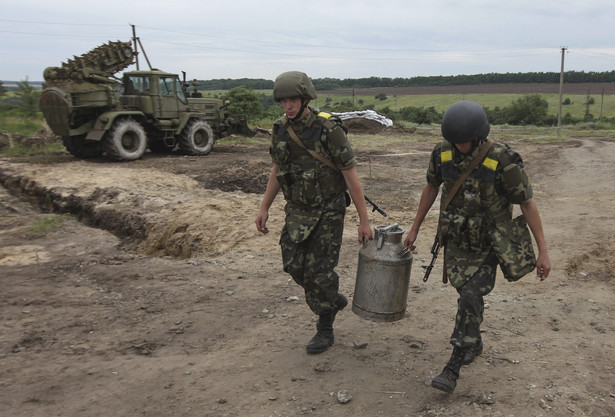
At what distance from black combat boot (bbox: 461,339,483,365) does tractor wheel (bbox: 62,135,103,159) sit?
1150 centimetres

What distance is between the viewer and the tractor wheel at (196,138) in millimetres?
13625

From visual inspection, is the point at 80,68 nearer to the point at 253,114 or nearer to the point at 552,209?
the point at 552,209

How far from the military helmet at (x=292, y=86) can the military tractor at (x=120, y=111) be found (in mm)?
9733

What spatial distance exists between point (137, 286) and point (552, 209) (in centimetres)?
592

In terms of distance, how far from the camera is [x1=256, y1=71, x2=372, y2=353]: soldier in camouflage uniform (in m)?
3.25

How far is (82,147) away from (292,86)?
438 inches

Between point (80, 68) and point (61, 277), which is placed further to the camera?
point (80, 68)

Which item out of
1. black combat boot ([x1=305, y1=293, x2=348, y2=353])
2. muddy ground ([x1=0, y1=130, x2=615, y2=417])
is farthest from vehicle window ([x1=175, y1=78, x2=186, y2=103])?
black combat boot ([x1=305, y1=293, x2=348, y2=353])

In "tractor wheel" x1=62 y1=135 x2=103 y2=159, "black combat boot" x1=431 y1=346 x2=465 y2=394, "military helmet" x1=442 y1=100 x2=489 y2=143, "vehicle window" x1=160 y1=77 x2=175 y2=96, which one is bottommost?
"black combat boot" x1=431 y1=346 x2=465 y2=394

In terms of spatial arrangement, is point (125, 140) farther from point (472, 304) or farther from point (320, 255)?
point (472, 304)

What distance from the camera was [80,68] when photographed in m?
13.2

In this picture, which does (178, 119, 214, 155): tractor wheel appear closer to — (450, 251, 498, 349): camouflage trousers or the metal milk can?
the metal milk can

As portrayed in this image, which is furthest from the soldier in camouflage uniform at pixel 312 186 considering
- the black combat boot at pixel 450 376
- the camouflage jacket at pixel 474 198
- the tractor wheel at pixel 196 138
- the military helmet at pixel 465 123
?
the tractor wheel at pixel 196 138

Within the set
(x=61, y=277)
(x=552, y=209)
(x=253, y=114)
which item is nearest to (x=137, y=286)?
(x=61, y=277)
